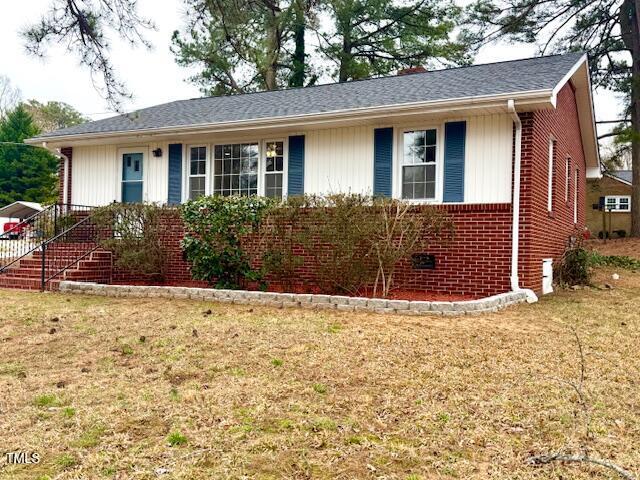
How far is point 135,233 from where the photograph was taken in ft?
31.2

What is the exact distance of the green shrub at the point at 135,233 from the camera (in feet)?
30.7

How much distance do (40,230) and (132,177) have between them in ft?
7.47

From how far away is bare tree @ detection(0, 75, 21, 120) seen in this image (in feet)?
126

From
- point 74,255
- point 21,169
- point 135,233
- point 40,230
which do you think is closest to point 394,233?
point 135,233

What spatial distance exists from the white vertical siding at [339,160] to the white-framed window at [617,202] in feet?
61.6

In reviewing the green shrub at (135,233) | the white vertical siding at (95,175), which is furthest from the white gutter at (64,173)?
the green shrub at (135,233)

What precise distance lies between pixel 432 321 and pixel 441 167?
353 cm

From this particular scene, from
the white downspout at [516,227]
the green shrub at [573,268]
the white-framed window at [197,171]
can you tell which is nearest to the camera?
the white downspout at [516,227]

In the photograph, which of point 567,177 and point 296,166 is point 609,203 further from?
point 296,166

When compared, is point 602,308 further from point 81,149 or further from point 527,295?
point 81,149

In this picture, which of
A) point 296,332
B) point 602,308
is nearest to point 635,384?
point 296,332

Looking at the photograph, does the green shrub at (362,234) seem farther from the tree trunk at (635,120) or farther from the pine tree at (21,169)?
the pine tree at (21,169)

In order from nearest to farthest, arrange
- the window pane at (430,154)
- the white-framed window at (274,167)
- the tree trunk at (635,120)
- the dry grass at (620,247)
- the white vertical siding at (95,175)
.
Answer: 1. the window pane at (430,154)
2. the white-framed window at (274,167)
3. the white vertical siding at (95,175)
4. the dry grass at (620,247)
5. the tree trunk at (635,120)

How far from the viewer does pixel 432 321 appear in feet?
20.1
